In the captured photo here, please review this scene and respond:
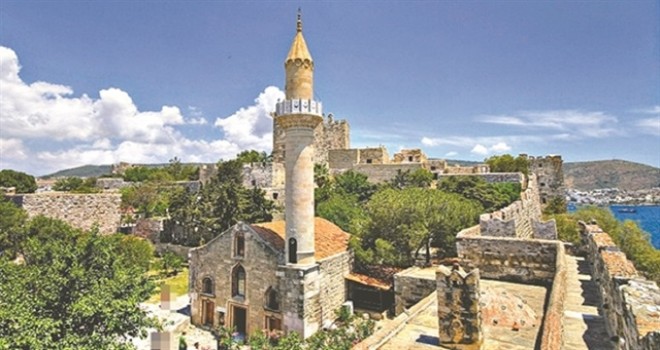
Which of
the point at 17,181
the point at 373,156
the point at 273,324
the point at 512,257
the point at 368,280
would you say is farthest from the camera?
the point at 373,156

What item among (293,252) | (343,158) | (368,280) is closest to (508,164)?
(343,158)

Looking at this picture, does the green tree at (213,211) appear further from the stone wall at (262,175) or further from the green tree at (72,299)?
the green tree at (72,299)

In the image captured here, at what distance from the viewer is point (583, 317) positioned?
26.3 feet

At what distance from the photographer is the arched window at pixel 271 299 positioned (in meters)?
15.5

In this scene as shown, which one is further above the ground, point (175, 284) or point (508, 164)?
point (508, 164)

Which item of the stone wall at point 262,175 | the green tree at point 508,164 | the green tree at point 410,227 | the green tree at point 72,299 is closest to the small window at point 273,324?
the green tree at point 410,227

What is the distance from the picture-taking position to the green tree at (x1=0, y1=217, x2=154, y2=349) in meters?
8.08

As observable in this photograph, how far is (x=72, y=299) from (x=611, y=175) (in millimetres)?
176227

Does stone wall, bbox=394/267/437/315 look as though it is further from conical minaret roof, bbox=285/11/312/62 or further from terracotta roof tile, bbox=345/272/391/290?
conical minaret roof, bbox=285/11/312/62

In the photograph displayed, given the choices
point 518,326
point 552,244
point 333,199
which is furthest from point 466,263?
point 333,199

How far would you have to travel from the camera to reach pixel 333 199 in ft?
96.7

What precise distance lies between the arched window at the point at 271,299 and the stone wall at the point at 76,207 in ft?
38.9

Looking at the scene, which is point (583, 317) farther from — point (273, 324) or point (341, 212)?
point (341, 212)

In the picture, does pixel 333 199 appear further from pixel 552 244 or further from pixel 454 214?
pixel 552 244
